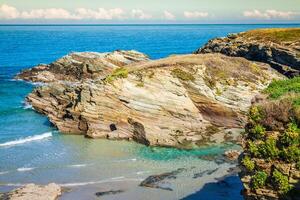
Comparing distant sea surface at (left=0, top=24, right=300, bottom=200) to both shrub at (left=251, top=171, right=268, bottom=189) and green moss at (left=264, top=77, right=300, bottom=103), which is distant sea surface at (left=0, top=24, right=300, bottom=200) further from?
shrub at (left=251, top=171, right=268, bottom=189)

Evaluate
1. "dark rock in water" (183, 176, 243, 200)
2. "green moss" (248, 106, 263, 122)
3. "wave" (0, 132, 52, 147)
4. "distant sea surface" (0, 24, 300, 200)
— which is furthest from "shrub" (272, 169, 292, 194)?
"wave" (0, 132, 52, 147)

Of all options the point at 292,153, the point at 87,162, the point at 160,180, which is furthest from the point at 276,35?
the point at 292,153

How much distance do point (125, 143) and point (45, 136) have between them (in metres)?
9.49

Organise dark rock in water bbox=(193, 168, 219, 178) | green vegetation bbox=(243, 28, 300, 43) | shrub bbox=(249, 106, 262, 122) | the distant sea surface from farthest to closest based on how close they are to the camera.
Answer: green vegetation bbox=(243, 28, 300, 43)
dark rock in water bbox=(193, 168, 219, 178)
the distant sea surface
shrub bbox=(249, 106, 262, 122)

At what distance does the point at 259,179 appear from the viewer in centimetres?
1833

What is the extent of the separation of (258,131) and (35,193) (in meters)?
18.1

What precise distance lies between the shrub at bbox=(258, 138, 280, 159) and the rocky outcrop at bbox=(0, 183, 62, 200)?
56.1ft

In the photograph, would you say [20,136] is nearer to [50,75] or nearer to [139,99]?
[139,99]

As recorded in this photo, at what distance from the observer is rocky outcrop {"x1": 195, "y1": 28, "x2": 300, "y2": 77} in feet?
211

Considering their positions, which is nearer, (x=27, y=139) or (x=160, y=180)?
(x=160, y=180)

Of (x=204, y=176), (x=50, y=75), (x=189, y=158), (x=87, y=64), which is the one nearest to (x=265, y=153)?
(x=204, y=176)

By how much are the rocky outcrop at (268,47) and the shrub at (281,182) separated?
46.9m

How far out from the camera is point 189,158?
129 feet

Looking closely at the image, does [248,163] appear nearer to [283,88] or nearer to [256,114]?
[256,114]
